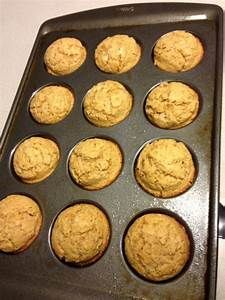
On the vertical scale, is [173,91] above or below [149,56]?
below

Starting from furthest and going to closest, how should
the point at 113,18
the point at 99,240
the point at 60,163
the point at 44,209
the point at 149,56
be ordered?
1. the point at 113,18
2. the point at 149,56
3. the point at 60,163
4. the point at 44,209
5. the point at 99,240

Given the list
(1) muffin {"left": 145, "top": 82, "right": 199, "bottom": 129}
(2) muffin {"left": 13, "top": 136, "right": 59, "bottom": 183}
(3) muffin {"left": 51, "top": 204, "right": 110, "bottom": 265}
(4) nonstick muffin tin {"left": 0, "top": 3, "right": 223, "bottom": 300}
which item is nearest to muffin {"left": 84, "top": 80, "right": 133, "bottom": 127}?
(4) nonstick muffin tin {"left": 0, "top": 3, "right": 223, "bottom": 300}

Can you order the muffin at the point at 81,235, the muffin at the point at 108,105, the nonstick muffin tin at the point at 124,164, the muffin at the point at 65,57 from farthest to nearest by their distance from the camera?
the muffin at the point at 65,57
the muffin at the point at 108,105
the muffin at the point at 81,235
the nonstick muffin tin at the point at 124,164

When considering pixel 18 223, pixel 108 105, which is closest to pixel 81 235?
pixel 18 223

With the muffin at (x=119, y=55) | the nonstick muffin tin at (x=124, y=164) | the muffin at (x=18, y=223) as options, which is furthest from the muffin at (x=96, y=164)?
the muffin at (x=119, y=55)

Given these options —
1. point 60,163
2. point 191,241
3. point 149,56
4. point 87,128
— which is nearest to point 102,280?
point 191,241

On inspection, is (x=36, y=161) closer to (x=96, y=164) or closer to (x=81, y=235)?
(x=96, y=164)

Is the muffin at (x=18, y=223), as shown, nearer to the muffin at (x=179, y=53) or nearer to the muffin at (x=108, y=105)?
the muffin at (x=108, y=105)

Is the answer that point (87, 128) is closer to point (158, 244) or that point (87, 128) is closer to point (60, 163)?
point (60, 163)
